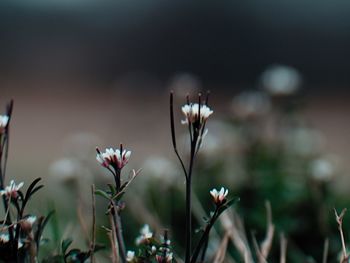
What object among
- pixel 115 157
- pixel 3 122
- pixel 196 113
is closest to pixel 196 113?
pixel 196 113

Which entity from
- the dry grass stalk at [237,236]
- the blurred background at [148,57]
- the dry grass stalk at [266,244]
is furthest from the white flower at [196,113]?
the blurred background at [148,57]

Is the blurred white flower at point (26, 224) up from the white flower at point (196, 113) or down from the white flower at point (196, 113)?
down

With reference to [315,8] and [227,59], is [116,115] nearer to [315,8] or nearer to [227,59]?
[227,59]

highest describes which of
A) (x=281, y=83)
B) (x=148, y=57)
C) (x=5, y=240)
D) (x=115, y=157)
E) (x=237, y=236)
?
(x=148, y=57)

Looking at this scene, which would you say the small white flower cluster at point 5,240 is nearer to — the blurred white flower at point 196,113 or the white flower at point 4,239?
the white flower at point 4,239

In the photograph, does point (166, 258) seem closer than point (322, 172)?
Yes

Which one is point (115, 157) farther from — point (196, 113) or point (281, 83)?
point (281, 83)

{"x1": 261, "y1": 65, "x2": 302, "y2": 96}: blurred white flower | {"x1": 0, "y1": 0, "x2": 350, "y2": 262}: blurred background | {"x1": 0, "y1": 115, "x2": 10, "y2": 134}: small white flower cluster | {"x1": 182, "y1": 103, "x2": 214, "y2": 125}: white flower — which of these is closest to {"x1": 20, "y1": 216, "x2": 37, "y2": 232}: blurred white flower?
{"x1": 0, "y1": 115, "x2": 10, "y2": 134}: small white flower cluster

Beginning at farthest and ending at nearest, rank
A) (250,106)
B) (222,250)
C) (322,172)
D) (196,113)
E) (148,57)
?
(148,57)
(250,106)
(322,172)
(222,250)
(196,113)

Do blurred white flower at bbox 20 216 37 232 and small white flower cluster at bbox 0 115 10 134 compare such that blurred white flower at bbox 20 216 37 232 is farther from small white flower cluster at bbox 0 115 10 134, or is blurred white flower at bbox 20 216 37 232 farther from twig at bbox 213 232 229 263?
twig at bbox 213 232 229 263
